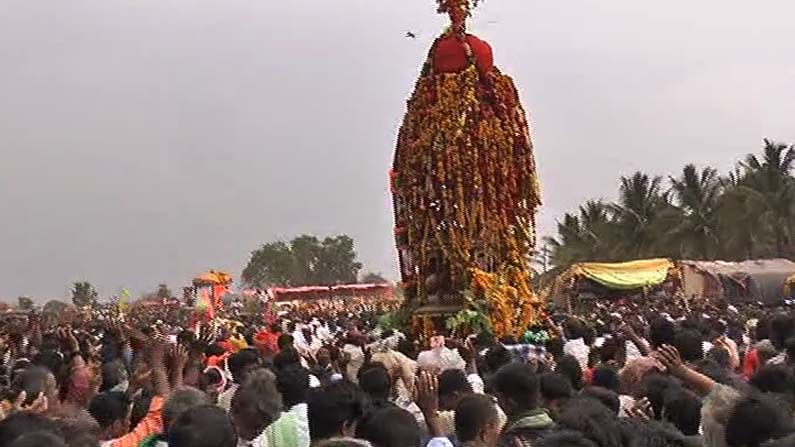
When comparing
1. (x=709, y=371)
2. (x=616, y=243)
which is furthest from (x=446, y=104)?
(x=616, y=243)

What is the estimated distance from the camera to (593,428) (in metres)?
3.87

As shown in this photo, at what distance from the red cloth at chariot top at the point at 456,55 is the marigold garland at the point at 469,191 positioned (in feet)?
0.29

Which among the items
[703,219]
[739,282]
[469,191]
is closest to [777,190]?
[703,219]

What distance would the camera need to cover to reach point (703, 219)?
4962 centimetres

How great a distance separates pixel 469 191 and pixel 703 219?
120 feet

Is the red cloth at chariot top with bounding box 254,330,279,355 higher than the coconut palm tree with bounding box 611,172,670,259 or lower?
lower

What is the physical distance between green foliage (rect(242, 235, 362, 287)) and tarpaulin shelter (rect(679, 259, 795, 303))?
6976 centimetres

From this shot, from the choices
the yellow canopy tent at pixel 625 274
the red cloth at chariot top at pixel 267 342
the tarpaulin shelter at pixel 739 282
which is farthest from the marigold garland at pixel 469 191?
the tarpaulin shelter at pixel 739 282

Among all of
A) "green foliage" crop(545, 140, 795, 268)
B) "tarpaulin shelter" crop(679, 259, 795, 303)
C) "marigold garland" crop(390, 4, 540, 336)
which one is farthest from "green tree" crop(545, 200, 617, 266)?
"marigold garland" crop(390, 4, 540, 336)

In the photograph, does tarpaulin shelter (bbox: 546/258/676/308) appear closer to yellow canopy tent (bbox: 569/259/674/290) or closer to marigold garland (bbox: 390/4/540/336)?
yellow canopy tent (bbox: 569/259/674/290)

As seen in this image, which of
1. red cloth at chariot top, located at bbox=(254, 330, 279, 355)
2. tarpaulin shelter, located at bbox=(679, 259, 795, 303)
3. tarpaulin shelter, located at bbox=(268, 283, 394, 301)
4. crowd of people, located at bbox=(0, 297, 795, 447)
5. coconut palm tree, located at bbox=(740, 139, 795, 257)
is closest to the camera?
crowd of people, located at bbox=(0, 297, 795, 447)

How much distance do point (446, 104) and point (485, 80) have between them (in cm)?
82

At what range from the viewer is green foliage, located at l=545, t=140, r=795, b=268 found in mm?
46688

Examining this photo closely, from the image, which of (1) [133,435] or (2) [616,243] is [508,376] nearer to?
(1) [133,435]
